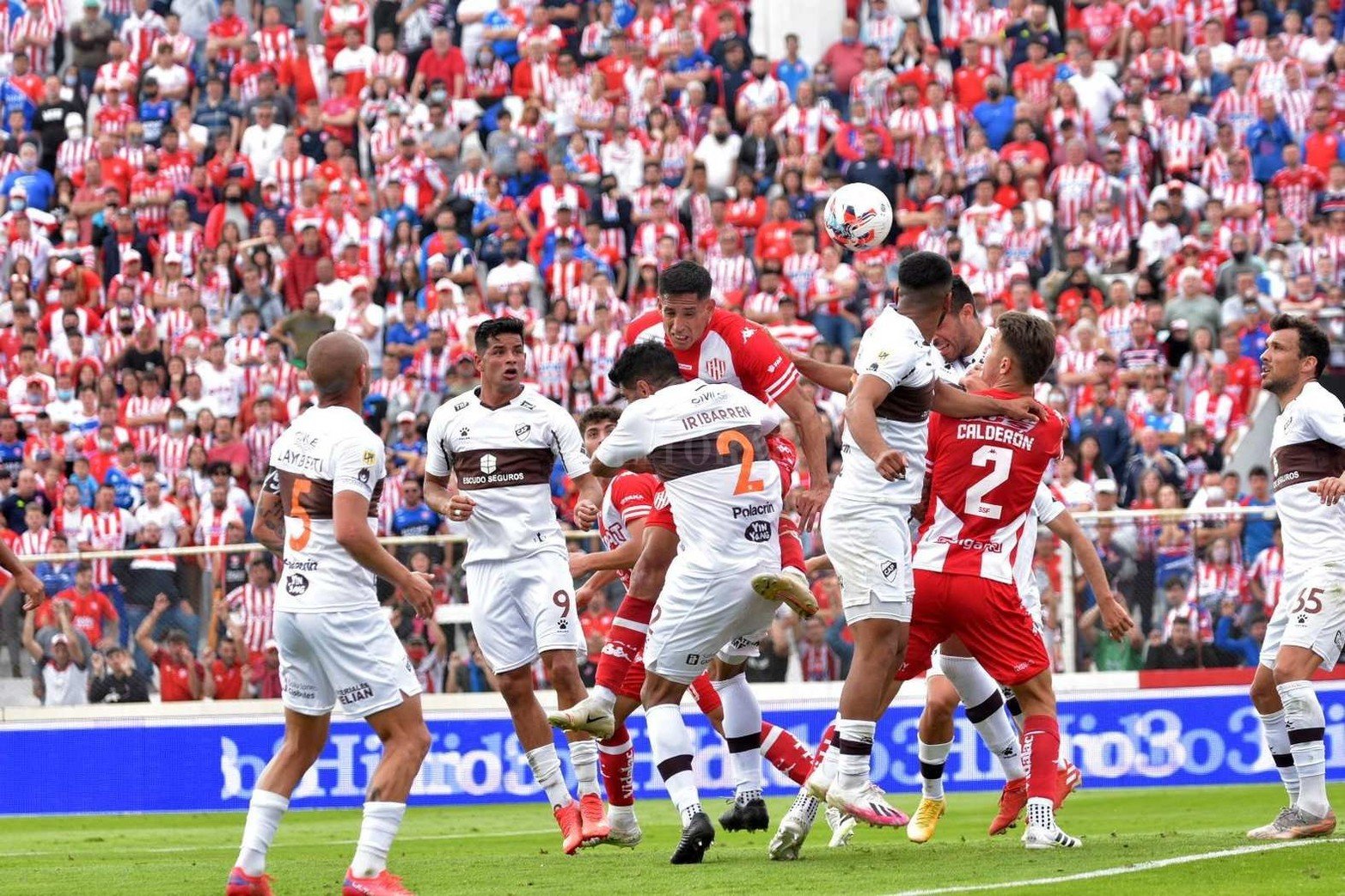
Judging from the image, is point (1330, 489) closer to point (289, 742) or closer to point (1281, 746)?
point (1281, 746)

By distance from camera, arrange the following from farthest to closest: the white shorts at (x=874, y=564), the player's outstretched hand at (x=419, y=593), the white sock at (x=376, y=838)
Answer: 1. the white shorts at (x=874, y=564)
2. the player's outstretched hand at (x=419, y=593)
3. the white sock at (x=376, y=838)

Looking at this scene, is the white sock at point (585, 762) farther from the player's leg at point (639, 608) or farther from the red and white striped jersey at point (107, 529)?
the red and white striped jersey at point (107, 529)

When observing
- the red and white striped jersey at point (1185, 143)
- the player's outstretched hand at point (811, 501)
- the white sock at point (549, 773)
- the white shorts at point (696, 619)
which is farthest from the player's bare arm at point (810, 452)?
the red and white striped jersey at point (1185, 143)

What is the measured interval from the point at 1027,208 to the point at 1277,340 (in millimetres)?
13760

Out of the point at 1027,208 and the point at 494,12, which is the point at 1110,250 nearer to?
the point at 1027,208

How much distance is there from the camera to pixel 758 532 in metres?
10.4

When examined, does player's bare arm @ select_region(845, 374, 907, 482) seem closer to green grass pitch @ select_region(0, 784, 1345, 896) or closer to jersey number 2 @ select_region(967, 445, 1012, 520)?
jersey number 2 @ select_region(967, 445, 1012, 520)

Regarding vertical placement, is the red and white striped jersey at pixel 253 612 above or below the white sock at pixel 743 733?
below

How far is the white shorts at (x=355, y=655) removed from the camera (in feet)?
30.2

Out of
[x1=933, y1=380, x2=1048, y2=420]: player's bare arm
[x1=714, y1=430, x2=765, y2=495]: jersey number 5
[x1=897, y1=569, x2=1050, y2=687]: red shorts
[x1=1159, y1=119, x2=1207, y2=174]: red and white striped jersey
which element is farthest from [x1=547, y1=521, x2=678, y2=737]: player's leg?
[x1=1159, y1=119, x2=1207, y2=174]: red and white striped jersey

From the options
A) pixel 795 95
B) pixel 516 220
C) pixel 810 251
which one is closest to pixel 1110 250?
pixel 810 251

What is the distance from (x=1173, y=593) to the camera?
1738 cm

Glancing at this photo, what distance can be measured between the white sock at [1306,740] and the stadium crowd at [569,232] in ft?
20.3

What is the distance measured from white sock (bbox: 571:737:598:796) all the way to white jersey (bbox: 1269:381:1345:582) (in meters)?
4.07
